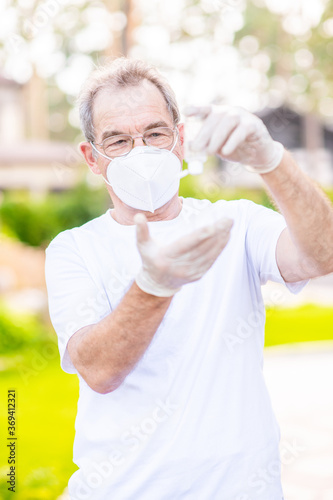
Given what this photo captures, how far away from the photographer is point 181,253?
129 cm

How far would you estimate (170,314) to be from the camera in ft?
5.66

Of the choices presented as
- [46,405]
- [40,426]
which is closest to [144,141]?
[40,426]

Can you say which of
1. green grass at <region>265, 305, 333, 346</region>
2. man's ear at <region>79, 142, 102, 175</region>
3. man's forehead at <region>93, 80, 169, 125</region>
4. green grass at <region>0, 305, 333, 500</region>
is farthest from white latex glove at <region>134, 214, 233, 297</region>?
green grass at <region>265, 305, 333, 346</region>

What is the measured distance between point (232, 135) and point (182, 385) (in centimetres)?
68

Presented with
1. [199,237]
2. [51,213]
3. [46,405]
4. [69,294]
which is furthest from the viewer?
[51,213]

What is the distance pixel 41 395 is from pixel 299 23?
556 inches

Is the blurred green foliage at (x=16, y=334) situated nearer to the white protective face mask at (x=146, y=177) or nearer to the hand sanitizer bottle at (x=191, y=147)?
the white protective face mask at (x=146, y=177)

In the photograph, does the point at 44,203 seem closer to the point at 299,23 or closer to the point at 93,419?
the point at 93,419

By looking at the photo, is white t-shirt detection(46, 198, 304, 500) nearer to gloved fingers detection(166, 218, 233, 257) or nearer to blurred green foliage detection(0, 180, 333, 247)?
gloved fingers detection(166, 218, 233, 257)

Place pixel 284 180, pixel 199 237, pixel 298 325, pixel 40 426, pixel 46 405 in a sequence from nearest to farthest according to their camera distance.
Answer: pixel 199 237 → pixel 284 180 → pixel 40 426 → pixel 46 405 → pixel 298 325

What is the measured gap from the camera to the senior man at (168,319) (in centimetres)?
157

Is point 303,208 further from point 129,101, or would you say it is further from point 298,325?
point 298,325

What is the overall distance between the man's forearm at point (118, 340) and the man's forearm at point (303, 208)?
367 mm

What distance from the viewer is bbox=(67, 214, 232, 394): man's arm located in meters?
1.28
